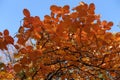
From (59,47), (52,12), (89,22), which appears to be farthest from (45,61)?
(89,22)

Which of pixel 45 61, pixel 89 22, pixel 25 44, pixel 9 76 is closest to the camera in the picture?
pixel 89 22

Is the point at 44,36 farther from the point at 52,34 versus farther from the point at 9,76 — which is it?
the point at 9,76

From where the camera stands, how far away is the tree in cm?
227

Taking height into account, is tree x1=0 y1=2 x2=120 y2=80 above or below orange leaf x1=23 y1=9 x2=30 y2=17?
below

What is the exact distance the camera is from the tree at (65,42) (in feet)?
7.44

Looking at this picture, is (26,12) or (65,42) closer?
(26,12)

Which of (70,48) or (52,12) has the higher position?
(52,12)

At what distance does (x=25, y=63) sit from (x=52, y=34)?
12.1 inches

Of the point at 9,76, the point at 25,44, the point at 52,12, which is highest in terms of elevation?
the point at 52,12

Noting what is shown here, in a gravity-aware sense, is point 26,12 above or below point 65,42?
above

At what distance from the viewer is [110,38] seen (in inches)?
98.1

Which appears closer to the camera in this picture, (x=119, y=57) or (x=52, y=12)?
(x=52, y=12)

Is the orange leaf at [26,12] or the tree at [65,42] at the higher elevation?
the orange leaf at [26,12]

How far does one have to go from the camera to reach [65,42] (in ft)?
8.06
